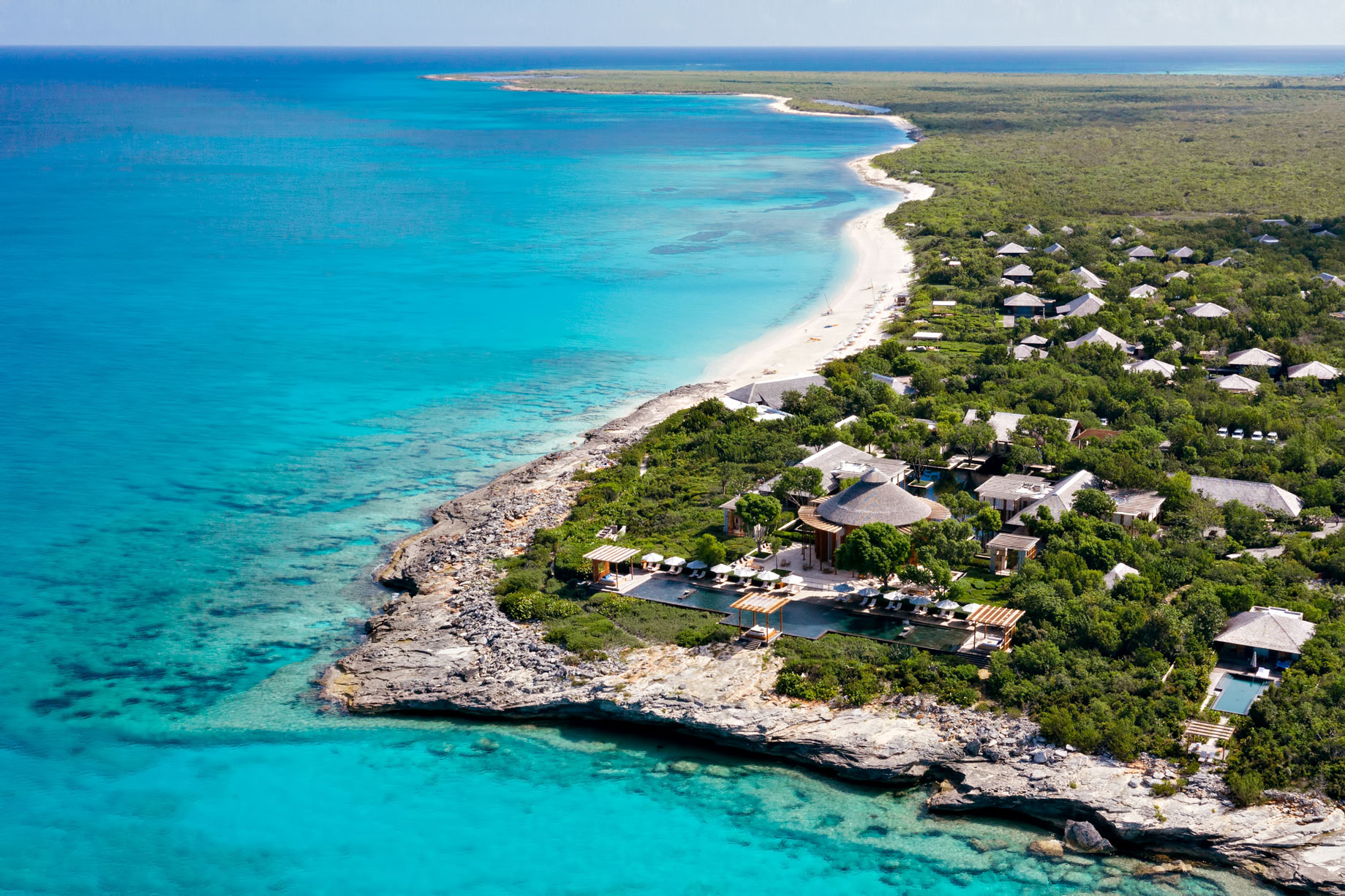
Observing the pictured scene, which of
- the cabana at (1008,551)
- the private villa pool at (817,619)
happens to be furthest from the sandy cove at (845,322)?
the cabana at (1008,551)

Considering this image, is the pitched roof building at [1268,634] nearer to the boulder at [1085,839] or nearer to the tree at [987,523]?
the boulder at [1085,839]

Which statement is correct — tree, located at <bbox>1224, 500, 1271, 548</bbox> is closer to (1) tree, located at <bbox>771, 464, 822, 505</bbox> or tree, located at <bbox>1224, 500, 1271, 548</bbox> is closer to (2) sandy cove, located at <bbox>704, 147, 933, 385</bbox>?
(1) tree, located at <bbox>771, 464, 822, 505</bbox>

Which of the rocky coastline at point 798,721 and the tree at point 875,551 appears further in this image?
the tree at point 875,551

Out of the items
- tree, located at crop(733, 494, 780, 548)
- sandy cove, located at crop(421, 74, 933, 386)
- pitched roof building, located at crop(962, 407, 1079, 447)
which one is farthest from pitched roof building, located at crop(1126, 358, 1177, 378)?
tree, located at crop(733, 494, 780, 548)

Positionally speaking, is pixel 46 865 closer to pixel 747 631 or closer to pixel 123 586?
pixel 123 586

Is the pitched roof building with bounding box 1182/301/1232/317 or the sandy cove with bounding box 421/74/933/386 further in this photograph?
the pitched roof building with bounding box 1182/301/1232/317
